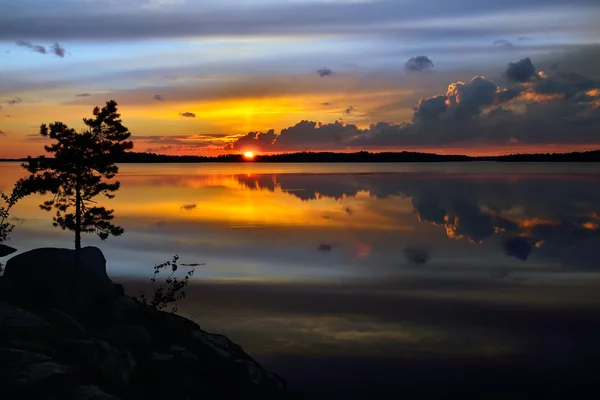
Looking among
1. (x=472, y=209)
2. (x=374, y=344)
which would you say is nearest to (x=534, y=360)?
(x=374, y=344)

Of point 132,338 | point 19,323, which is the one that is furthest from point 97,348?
point 132,338

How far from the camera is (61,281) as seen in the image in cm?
1995

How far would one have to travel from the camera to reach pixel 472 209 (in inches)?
2638

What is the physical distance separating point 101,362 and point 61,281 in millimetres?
6685

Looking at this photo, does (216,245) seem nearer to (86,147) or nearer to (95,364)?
(86,147)

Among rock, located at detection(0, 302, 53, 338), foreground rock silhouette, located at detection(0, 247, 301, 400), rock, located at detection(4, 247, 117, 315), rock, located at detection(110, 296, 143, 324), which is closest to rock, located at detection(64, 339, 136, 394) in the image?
foreground rock silhouette, located at detection(0, 247, 301, 400)

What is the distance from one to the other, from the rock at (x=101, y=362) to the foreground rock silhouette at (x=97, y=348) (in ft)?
0.08

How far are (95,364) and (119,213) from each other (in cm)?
5144

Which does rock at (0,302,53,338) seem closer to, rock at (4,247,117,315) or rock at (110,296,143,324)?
rock at (4,247,117,315)

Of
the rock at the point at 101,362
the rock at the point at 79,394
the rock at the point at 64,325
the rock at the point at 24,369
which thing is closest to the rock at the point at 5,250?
the rock at the point at 64,325

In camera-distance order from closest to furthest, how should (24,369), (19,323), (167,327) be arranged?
1. (24,369)
2. (19,323)
3. (167,327)

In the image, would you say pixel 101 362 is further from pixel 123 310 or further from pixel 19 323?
pixel 123 310

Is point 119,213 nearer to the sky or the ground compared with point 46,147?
nearer to the ground

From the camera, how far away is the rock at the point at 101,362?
547 inches
